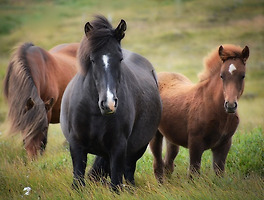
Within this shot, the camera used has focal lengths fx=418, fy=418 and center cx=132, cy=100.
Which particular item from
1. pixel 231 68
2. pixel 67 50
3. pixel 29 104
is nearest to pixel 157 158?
pixel 231 68

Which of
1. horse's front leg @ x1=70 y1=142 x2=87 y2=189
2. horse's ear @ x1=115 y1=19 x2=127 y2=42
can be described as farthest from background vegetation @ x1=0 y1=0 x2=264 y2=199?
horse's ear @ x1=115 y1=19 x2=127 y2=42

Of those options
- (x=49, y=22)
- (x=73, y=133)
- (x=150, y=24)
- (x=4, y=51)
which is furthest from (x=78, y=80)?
(x=150, y=24)

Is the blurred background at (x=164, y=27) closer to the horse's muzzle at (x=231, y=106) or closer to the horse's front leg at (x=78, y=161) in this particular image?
the horse's muzzle at (x=231, y=106)

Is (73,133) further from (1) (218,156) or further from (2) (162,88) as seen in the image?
(2) (162,88)

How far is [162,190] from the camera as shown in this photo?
14.2ft

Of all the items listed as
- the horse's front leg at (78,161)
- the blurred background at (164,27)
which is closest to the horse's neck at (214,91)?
the horse's front leg at (78,161)

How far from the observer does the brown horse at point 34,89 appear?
5891 mm

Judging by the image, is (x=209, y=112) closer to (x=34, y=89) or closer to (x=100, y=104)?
(x=100, y=104)

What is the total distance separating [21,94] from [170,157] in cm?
254

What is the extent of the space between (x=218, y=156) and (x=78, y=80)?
2.37 meters

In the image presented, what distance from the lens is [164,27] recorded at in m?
55.1

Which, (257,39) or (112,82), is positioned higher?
(112,82)

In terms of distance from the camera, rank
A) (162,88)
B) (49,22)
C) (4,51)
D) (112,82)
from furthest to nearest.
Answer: (4,51), (49,22), (162,88), (112,82)

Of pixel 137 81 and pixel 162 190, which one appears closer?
pixel 162 190
